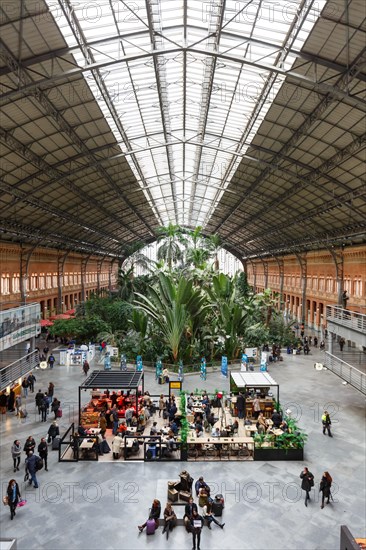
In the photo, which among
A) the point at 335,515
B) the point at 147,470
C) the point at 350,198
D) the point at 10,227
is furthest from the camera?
the point at 10,227

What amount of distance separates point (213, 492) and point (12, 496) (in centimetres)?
548

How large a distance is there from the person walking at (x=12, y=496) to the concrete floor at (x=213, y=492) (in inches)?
11.7

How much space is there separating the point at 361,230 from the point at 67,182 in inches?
871

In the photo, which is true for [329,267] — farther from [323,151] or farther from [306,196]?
[323,151]

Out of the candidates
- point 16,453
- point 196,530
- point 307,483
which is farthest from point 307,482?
point 16,453

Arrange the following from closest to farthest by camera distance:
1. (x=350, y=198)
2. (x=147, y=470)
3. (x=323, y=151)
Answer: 1. (x=147, y=470)
2. (x=323, y=151)
3. (x=350, y=198)

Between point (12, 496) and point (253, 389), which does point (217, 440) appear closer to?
point (253, 389)

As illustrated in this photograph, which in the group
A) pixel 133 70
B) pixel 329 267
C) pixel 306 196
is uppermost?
pixel 133 70

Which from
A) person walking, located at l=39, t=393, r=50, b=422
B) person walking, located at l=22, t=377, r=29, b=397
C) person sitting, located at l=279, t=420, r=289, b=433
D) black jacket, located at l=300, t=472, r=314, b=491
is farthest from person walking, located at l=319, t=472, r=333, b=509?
person walking, located at l=22, t=377, r=29, b=397

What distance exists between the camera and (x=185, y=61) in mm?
18766

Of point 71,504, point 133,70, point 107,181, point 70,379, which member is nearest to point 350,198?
point 133,70

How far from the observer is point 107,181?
3369 centimetres

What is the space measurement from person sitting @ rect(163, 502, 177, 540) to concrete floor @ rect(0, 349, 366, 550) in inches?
7.6

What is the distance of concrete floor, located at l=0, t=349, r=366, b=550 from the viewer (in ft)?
32.6
